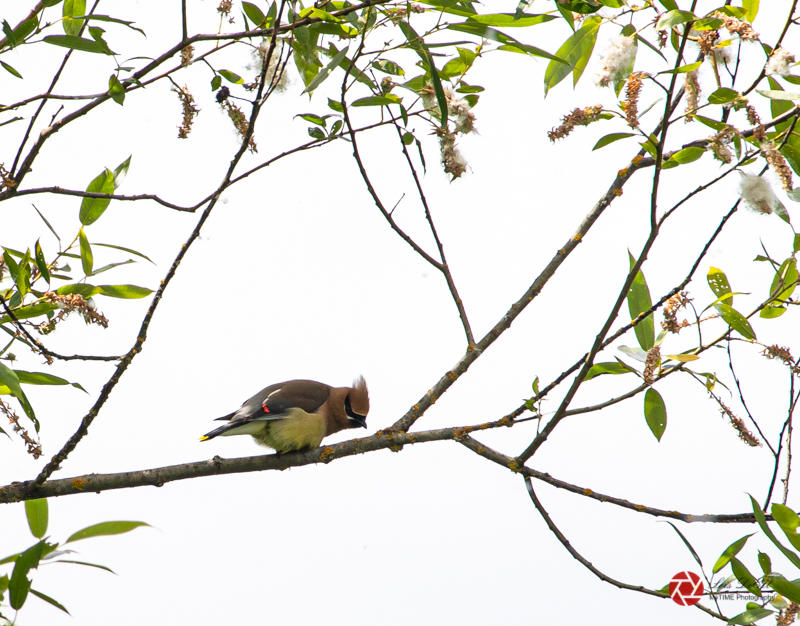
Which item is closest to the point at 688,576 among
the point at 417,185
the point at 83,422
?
the point at 417,185

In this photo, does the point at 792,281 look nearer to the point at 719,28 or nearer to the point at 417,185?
the point at 719,28

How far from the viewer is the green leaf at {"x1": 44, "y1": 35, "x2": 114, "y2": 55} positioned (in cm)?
227

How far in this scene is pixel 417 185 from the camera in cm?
248

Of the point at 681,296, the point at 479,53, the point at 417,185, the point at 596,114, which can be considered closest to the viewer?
the point at 596,114

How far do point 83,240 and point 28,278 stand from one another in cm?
21

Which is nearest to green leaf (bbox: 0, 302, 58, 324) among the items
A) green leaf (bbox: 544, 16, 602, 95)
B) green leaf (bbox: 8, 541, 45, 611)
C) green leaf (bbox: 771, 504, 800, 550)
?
green leaf (bbox: 8, 541, 45, 611)

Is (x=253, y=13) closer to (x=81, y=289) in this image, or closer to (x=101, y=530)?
(x=81, y=289)

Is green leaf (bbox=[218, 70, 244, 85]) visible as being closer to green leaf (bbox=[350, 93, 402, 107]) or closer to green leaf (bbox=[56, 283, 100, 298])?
green leaf (bbox=[350, 93, 402, 107])

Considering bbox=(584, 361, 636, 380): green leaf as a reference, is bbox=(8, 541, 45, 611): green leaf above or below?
below

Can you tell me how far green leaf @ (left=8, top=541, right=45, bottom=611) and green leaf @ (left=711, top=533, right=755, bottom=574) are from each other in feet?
5.76

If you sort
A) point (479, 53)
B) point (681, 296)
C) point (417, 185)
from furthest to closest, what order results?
point (417, 185)
point (479, 53)
point (681, 296)

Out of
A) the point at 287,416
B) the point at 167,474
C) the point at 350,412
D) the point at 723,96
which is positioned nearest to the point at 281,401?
the point at 287,416

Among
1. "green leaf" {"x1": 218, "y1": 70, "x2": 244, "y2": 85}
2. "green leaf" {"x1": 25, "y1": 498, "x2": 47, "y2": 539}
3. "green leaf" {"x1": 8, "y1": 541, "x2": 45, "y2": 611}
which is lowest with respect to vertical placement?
"green leaf" {"x1": 8, "y1": 541, "x2": 45, "y2": 611}

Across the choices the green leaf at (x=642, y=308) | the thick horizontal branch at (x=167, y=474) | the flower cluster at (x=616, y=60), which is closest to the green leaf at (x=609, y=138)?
the flower cluster at (x=616, y=60)
